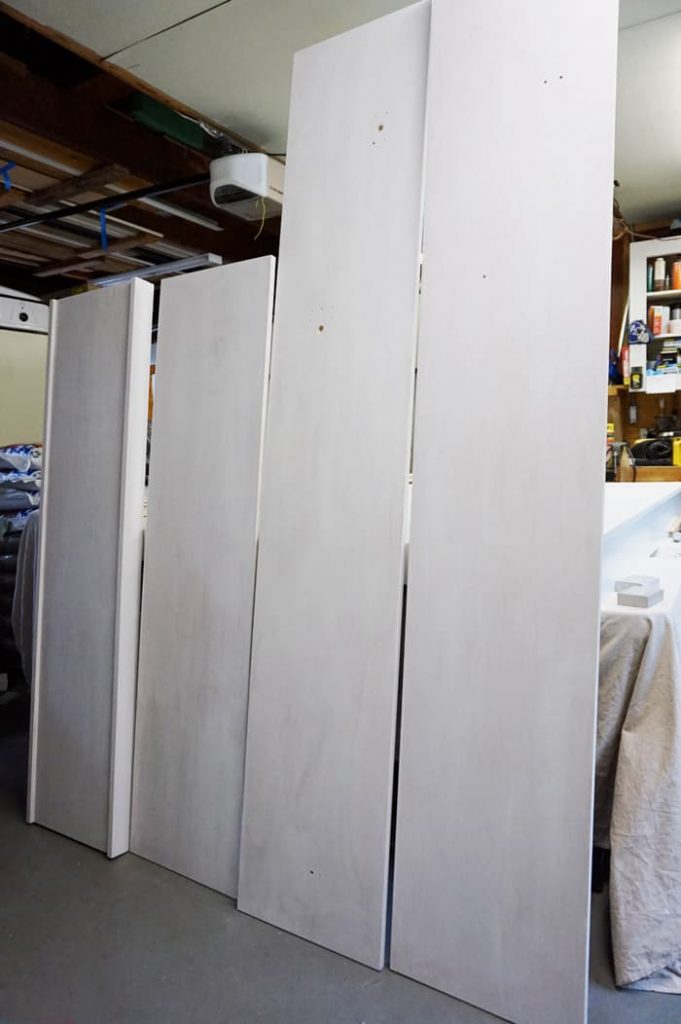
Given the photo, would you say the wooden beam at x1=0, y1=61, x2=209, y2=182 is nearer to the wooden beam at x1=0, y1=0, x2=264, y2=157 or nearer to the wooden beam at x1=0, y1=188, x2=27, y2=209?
the wooden beam at x1=0, y1=0, x2=264, y2=157

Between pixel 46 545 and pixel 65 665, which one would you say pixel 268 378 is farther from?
pixel 65 665

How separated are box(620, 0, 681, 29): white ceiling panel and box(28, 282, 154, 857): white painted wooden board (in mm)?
1999

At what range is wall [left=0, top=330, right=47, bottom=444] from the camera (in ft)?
16.4

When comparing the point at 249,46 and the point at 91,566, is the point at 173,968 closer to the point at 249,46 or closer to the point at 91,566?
the point at 91,566

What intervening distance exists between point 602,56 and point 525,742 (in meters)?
1.45

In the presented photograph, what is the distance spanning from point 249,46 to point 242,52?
5 cm

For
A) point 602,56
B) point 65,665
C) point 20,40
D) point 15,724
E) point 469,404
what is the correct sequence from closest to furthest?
point 602,56
point 469,404
point 65,665
point 20,40
point 15,724

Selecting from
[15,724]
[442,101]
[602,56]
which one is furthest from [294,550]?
[15,724]

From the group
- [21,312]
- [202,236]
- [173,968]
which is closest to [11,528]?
[202,236]

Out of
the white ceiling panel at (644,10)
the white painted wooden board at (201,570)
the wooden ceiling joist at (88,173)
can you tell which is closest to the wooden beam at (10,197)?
the wooden ceiling joist at (88,173)

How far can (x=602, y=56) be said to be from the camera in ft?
4.70

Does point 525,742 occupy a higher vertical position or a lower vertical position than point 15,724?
higher

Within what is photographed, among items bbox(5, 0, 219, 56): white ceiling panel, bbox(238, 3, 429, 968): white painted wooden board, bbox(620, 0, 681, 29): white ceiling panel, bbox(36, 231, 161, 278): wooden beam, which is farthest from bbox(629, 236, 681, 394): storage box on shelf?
bbox(238, 3, 429, 968): white painted wooden board

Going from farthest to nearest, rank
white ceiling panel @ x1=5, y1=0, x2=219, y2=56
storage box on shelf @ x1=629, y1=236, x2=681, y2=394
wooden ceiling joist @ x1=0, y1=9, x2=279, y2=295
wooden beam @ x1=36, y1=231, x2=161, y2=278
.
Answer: storage box on shelf @ x1=629, y1=236, x2=681, y2=394
wooden beam @ x1=36, y1=231, x2=161, y2=278
wooden ceiling joist @ x1=0, y1=9, x2=279, y2=295
white ceiling panel @ x1=5, y1=0, x2=219, y2=56
